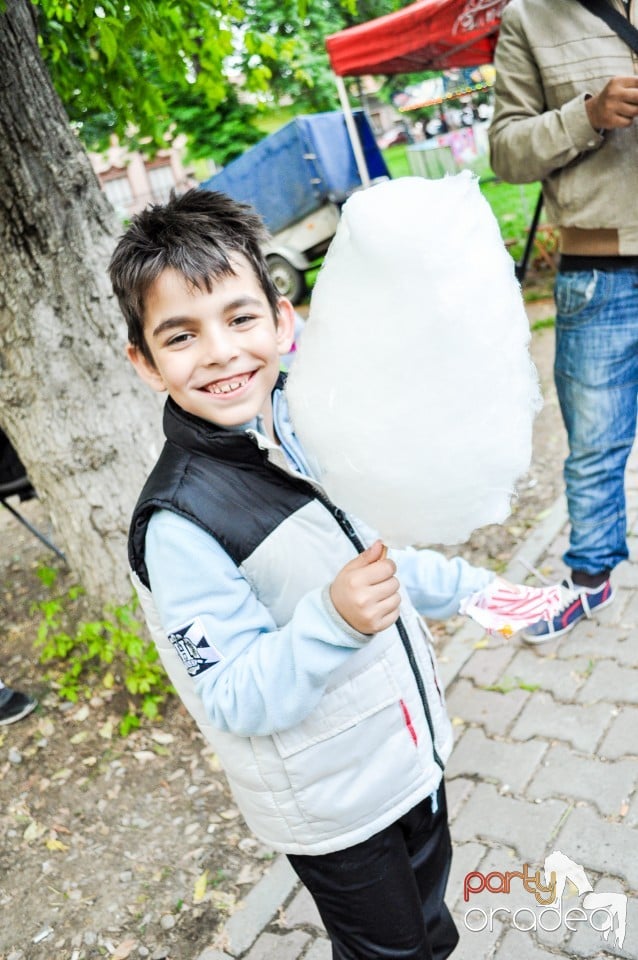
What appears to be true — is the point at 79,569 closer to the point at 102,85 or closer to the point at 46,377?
the point at 46,377

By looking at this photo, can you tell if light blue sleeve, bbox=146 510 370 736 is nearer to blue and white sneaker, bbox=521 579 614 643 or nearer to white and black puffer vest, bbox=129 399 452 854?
white and black puffer vest, bbox=129 399 452 854

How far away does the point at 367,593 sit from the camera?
1.26 meters

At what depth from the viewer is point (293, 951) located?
2229 mm

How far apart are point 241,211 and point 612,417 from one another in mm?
1709

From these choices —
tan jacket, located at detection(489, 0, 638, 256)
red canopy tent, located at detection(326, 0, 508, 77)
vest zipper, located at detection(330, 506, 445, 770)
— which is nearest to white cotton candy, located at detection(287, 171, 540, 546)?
vest zipper, located at detection(330, 506, 445, 770)

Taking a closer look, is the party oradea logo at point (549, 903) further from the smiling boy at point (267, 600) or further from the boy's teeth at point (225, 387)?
the boy's teeth at point (225, 387)

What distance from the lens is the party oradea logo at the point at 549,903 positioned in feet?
6.74

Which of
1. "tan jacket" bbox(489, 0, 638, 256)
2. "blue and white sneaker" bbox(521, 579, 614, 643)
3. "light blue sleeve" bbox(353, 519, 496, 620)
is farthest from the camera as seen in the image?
"blue and white sneaker" bbox(521, 579, 614, 643)

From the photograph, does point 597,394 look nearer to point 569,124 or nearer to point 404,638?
point 569,124

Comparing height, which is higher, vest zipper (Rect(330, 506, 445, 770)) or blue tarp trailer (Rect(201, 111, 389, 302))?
vest zipper (Rect(330, 506, 445, 770))

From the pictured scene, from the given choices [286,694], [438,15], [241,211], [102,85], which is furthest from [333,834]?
[438,15]

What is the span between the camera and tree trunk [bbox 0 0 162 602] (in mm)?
2863

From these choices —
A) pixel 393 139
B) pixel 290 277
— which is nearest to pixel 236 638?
pixel 290 277

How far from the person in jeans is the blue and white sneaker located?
0.50ft
